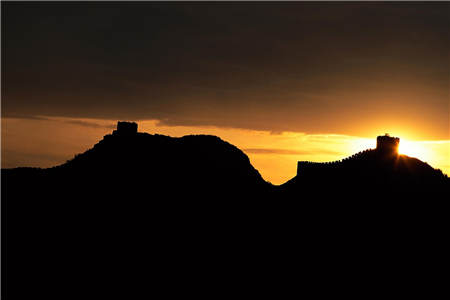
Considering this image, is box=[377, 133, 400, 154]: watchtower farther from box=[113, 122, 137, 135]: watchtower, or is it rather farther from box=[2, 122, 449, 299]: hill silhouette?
box=[113, 122, 137, 135]: watchtower

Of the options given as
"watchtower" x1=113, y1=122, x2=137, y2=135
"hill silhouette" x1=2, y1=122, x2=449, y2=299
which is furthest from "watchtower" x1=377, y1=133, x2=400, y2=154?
"watchtower" x1=113, y1=122, x2=137, y2=135

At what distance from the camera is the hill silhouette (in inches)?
2461

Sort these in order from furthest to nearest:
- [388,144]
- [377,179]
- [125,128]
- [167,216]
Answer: [125,128]
[167,216]
[388,144]
[377,179]

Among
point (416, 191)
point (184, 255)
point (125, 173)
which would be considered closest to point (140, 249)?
point (184, 255)

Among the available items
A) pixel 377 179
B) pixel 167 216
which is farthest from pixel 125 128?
pixel 377 179

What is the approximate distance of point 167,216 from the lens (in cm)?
7394

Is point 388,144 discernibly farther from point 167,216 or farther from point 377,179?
point 167,216

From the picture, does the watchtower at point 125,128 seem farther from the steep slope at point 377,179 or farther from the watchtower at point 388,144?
the watchtower at point 388,144

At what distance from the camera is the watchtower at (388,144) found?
7231 centimetres

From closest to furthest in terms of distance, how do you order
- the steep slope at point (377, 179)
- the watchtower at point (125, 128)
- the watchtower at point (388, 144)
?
1. the steep slope at point (377, 179)
2. the watchtower at point (388, 144)
3. the watchtower at point (125, 128)

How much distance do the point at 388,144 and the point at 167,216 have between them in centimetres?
3245

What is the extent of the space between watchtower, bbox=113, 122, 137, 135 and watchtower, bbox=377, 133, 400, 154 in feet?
131

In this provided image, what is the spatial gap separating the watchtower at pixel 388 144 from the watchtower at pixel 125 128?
39938mm

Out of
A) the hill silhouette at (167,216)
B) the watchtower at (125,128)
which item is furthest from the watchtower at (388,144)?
the watchtower at (125,128)
